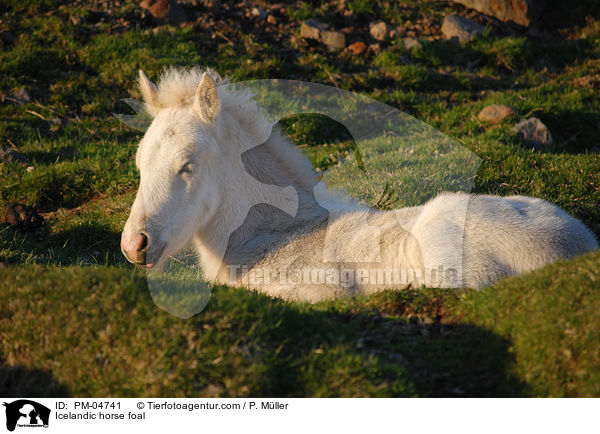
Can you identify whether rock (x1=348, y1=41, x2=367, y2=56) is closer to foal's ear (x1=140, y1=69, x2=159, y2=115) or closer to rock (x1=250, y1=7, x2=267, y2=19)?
rock (x1=250, y1=7, x2=267, y2=19)

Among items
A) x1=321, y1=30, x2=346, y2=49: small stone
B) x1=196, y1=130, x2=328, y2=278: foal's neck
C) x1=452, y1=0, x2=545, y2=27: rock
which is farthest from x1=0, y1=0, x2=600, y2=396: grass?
x1=196, y1=130, x2=328, y2=278: foal's neck

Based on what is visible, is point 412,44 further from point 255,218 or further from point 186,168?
point 186,168

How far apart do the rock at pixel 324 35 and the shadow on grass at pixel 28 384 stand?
11547 millimetres

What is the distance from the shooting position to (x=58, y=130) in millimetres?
11391

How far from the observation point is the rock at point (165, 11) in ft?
46.6

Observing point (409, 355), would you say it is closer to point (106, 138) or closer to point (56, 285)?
point (56, 285)

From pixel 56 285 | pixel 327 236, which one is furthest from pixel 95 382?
pixel 327 236

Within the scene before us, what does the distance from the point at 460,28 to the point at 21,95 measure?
33.9ft

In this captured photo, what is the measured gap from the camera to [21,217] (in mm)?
8273

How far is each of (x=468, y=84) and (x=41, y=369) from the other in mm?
11279

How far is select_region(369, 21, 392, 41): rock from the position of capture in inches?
567

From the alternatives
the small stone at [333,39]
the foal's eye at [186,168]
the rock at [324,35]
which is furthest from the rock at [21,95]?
the foal's eye at [186,168]

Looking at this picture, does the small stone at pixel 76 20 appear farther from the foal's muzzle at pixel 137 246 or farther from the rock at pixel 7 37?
the foal's muzzle at pixel 137 246
